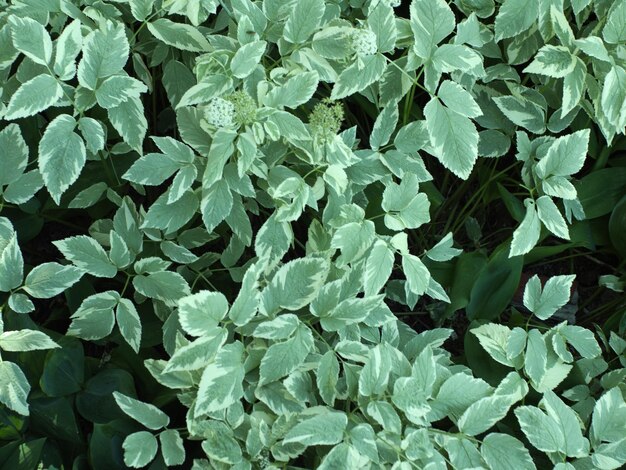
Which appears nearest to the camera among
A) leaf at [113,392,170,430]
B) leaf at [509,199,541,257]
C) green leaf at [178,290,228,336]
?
green leaf at [178,290,228,336]

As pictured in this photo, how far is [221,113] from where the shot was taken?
95 cm

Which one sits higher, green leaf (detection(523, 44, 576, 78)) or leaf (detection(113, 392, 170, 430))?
green leaf (detection(523, 44, 576, 78))

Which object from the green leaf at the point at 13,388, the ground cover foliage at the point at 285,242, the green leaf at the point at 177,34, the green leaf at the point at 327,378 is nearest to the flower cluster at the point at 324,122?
the ground cover foliage at the point at 285,242

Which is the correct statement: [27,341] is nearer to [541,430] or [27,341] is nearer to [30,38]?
[30,38]

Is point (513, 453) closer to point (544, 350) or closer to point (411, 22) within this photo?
point (544, 350)

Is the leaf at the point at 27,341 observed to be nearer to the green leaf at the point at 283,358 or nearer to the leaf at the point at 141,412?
the leaf at the point at 141,412

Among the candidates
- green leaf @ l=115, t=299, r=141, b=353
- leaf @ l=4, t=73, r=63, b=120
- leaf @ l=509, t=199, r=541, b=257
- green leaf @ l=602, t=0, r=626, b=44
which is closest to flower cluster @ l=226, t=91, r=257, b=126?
leaf @ l=4, t=73, r=63, b=120

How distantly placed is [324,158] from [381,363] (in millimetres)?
332

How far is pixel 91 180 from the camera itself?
1252mm

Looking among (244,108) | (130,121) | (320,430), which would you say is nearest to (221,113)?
(244,108)

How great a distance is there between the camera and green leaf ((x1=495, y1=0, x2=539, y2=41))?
109cm

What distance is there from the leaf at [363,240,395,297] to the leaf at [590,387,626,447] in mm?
389

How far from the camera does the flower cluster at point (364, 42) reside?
99cm

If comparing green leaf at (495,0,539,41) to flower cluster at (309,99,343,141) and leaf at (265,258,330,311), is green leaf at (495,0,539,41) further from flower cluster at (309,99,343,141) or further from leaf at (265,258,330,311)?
leaf at (265,258,330,311)
